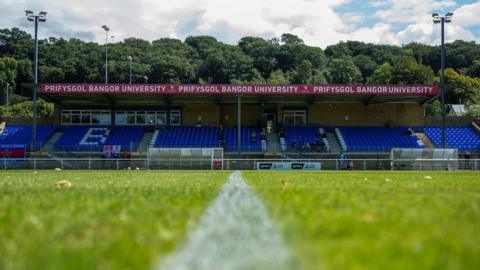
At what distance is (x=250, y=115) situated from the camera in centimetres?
4769

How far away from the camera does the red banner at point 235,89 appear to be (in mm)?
40906

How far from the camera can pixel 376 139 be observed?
42844mm

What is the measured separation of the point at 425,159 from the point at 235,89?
1488 centimetres

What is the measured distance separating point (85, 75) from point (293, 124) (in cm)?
4735

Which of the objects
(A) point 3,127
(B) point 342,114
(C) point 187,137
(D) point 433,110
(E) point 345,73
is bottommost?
(C) point 187,137

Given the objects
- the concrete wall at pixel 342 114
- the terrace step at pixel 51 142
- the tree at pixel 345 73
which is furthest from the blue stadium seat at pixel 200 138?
the tree at pixel 345 73

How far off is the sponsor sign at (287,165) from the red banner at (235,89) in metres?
8.37

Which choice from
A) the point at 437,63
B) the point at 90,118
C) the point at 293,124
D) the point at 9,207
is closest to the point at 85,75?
the point at 90,118

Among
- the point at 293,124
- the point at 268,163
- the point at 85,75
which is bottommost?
the point at 268,163

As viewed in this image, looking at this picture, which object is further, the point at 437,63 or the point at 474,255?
the point at 437,63

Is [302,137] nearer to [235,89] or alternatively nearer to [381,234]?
[235,89]

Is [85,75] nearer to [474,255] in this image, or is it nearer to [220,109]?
[220,109]

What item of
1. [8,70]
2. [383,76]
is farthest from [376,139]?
[8,70]

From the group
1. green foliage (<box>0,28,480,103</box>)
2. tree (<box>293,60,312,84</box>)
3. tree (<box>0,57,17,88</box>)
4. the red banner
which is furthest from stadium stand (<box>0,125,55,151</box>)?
tree (<box>293,60,312,84</box>)
